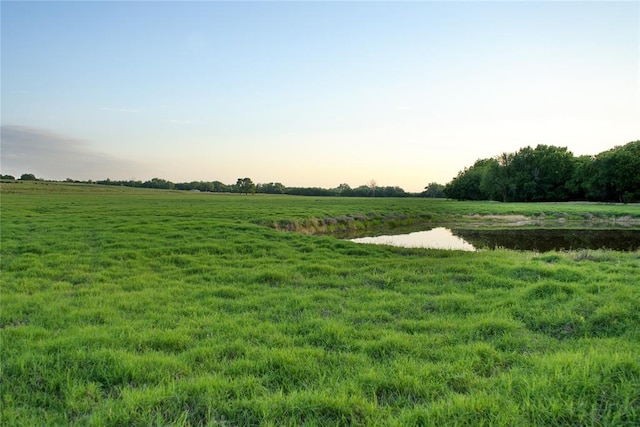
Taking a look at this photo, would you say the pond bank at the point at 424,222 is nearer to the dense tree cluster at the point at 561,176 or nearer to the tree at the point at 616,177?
the tree at the point at 616,177

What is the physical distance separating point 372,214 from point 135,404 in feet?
116

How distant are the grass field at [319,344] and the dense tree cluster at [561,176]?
66617 millimetres

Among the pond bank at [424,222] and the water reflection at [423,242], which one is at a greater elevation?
the pond bank at [424,222]

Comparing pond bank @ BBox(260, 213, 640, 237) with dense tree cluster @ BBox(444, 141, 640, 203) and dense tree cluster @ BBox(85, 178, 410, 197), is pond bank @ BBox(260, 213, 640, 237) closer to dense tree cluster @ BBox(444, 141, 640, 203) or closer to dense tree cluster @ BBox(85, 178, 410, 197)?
dense tree cluster @ BBox(444, 141, 640, 203)

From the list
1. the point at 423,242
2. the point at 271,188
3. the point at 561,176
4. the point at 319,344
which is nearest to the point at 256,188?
the point at 271,188

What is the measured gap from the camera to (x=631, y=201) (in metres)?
61.1

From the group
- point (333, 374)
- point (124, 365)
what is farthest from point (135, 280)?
point (333, 374)

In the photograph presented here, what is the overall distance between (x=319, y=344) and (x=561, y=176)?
89301 millimetres

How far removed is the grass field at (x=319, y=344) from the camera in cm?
395

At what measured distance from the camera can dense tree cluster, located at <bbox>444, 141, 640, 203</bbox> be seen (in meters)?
62.3

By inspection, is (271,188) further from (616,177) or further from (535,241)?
(535,241)

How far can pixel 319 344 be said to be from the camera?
228 inches

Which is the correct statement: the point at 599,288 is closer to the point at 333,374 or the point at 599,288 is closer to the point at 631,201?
the point at 333,374

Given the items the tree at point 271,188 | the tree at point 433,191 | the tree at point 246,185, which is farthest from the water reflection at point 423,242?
the tree at point 271,188
